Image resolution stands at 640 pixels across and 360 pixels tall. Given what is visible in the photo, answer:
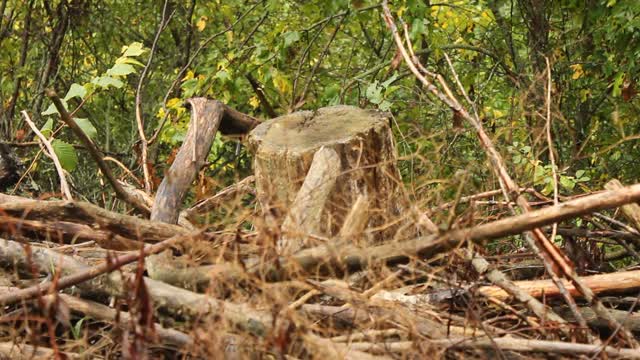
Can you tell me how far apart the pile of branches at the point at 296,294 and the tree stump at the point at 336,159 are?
0.31m

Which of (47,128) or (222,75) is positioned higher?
(222,75)

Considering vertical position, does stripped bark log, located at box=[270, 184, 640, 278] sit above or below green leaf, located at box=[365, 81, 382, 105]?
below

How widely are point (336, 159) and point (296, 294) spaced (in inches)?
35.9

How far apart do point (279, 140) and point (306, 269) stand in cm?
113

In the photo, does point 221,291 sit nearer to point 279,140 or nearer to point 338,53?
point 279,140

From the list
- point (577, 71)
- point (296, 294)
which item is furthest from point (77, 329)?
point (577, 71)

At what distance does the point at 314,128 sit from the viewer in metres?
3.80

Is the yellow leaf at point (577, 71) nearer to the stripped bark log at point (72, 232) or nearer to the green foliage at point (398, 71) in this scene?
the green foliage at point (398, 71)

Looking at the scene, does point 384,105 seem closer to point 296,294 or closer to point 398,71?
point 398,71

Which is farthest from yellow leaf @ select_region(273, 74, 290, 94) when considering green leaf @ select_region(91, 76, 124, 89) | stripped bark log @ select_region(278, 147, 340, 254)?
stripped bark log @ select_region(278, 147, 340, 254)

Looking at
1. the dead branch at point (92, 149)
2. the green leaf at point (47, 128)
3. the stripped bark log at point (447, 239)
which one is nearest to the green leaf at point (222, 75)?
the green leaf at point (47, 128)

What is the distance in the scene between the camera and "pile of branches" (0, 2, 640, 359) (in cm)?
247

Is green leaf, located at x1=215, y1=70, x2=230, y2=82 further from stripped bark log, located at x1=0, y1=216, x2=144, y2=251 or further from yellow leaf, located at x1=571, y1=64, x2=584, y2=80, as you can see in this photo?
stripped bark log, located at x1=0, y1=216, x2=144, y2=251

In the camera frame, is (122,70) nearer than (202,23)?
Yes
